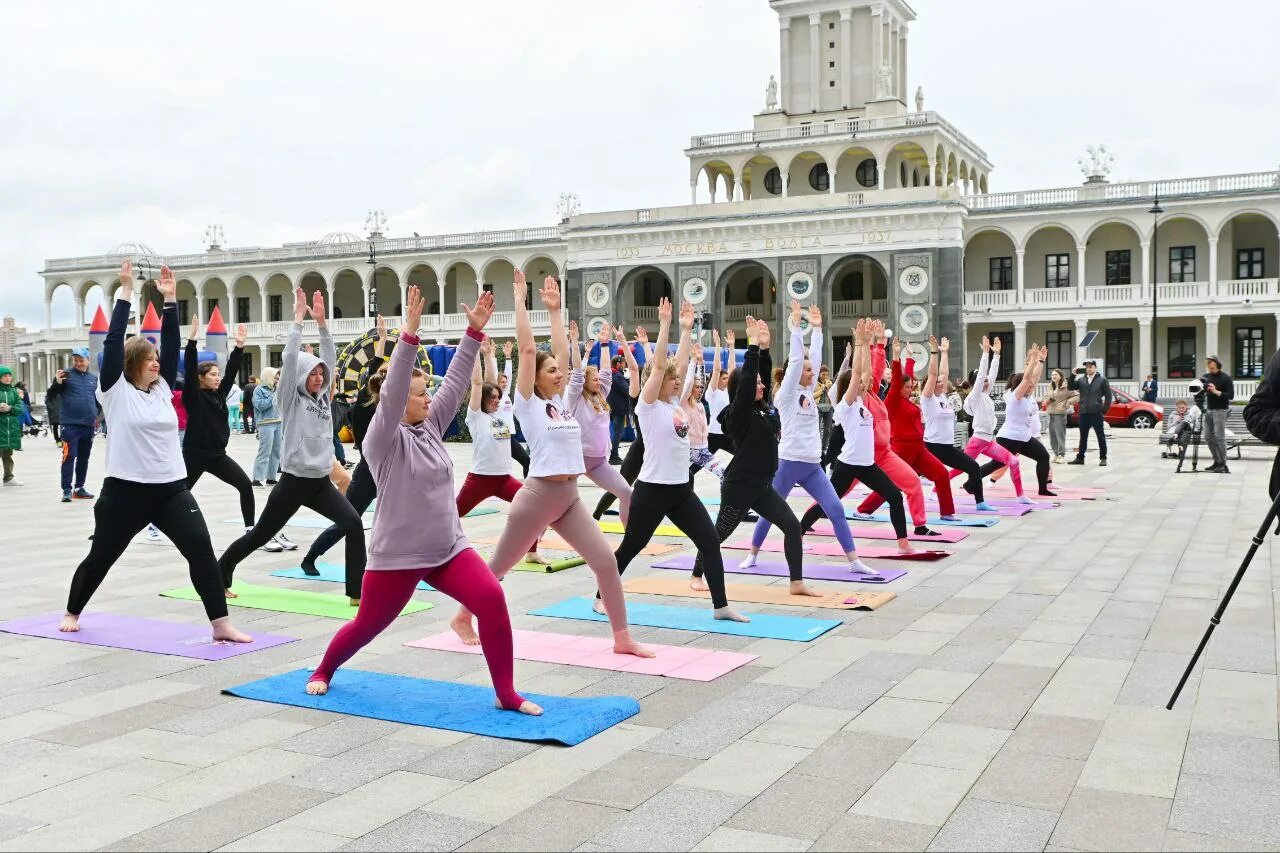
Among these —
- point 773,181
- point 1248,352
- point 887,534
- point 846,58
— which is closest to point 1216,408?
point 887,534

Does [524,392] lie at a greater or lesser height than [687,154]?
lesser

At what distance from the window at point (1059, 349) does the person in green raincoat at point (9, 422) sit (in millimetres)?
39274

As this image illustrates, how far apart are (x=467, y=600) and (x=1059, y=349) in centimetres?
4663

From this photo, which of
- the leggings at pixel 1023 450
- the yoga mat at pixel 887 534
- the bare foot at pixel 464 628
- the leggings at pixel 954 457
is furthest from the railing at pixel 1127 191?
the bare foot at pixel 464 628

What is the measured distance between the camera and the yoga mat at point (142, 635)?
6.58m

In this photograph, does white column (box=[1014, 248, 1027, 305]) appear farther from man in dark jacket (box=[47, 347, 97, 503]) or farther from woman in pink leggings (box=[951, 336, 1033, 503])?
man in dark jacket (box=[47, 347, 97, 503])

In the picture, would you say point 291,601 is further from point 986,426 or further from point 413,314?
point 986,426

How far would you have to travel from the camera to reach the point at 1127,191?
45.7m

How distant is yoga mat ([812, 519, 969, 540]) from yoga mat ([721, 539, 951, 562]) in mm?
478

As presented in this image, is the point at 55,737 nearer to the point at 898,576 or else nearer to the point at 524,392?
the point at 524,392

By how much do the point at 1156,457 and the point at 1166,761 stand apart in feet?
68.0

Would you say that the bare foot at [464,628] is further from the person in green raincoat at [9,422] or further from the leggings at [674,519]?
the person in green raincoat at [9,422]

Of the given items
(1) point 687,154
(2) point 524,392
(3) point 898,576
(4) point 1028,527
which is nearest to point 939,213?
(1) point 687,154

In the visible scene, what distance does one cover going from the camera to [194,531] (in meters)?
6.58
